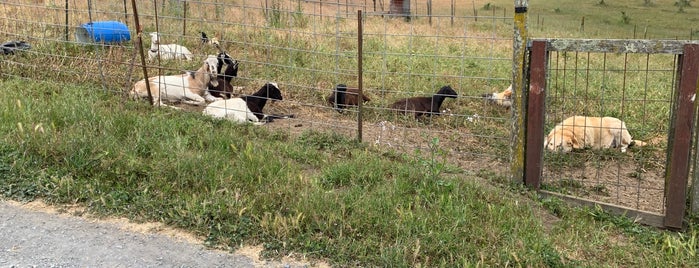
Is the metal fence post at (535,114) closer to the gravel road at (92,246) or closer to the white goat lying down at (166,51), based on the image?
the gravel road at (92,246)

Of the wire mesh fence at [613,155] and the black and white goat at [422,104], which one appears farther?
the black and white goat at [422,104]

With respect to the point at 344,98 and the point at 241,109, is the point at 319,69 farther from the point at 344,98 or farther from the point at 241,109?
the point at 241,109

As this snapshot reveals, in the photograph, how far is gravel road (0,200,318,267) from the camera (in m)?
3.78

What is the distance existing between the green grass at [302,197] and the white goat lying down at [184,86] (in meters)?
1.55

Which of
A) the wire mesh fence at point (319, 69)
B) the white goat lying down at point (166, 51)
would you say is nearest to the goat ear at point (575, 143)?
the wire mesh fence at point (319, 69)

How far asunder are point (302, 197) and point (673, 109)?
2740 millimetres

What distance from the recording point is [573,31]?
17188mm

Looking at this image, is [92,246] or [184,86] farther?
[184,86]

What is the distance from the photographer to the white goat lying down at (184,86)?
765 centimetres

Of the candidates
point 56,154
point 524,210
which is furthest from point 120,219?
point 524,210

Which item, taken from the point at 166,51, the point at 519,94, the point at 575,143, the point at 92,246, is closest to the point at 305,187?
the point at 92,246

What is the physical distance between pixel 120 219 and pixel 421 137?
138 inches

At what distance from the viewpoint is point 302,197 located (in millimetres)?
4441

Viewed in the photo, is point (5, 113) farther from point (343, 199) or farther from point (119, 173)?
point (343, 199)
